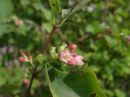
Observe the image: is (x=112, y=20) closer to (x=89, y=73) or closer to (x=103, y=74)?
(x=103, y=74)

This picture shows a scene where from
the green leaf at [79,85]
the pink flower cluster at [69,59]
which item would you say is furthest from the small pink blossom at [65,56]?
the green leaf at [79,85]

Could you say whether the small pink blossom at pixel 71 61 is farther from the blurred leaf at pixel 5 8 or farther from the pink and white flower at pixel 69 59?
the blurred leaf at pixel 5 8

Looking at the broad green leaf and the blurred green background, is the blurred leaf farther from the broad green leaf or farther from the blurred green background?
the broad green leaf

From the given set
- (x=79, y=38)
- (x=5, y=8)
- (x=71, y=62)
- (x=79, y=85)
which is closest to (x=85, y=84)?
(x=79, y=85)

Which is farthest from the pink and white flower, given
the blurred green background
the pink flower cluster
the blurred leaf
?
the blurred leaf

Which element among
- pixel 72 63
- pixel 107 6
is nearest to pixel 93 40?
pixel 107 6

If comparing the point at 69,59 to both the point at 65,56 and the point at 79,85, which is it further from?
the point at 79,85

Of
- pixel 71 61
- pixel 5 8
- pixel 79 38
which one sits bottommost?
pixel 79 38
